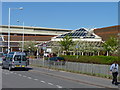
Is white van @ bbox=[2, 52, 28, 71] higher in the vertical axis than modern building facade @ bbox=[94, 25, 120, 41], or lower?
lower

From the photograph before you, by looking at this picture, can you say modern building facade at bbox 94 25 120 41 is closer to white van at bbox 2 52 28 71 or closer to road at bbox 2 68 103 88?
white van at bbox 2 52 28 71

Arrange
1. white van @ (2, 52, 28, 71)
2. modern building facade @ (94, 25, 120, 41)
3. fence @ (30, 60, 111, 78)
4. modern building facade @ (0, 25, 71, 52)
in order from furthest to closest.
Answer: modern building facade @ (0, 25, 71, 52)
modern building facade @ (94, 25, 120, 41)
white van @ (2, 52, 28, 71)
fence @ (30, 60, 111, 78)

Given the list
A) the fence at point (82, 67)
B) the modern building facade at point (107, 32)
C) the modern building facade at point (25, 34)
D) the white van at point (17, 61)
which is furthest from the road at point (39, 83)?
the modern building facade at point (25, 34)

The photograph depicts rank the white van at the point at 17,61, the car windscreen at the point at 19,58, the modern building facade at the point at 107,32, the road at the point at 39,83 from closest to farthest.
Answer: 1. the road at the point at 39,83
2. the white van at the point at 17,61
3. the car windscreen at the point at 19,58
4. the modern building facade at the point at 107,32

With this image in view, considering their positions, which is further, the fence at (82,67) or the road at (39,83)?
the fence at (82,67)

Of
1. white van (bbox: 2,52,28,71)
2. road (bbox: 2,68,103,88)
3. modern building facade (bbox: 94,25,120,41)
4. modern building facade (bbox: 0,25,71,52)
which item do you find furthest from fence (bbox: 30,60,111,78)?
modern building facade (bbox: 0,25,71,52)

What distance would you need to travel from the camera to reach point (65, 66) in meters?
28.7

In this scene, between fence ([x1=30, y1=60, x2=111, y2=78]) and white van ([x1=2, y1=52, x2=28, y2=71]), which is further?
white van ([x1=2, y1=52, x2=28, y2=71])

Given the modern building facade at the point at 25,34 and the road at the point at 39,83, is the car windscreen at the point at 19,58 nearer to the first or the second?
the road at the point at 39,83

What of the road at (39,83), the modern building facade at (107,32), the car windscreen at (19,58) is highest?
the modern building facade at (107,32)

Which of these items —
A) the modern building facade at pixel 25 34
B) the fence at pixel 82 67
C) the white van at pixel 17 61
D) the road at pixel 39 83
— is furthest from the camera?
the modern building facade at pixel 25 34

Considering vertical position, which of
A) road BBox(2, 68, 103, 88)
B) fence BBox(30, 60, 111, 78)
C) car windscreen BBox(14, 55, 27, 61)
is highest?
car windscreen BBox(14, 55, 27, 61)

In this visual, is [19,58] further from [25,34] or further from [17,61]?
[25,34]

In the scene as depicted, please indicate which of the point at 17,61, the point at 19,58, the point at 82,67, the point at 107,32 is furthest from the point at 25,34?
the point at 82,67
